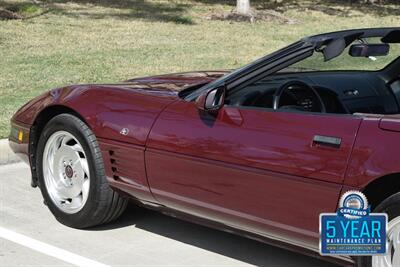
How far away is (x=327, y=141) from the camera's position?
327 centimetres

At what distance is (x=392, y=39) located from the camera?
404 centimetres

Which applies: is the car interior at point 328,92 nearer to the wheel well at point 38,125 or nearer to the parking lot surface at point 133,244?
the parking lot surface at point 133,244

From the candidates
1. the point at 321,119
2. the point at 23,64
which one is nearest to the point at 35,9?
the point at 23,64

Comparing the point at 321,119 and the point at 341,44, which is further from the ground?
the point at 341,44

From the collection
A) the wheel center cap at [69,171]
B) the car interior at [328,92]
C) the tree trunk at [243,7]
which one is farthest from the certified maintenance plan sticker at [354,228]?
the tree trunk at [243,7]

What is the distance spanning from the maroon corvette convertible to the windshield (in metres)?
0.02

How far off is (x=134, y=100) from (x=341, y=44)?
1352 mm

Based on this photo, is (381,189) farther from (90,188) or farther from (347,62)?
(90,188)

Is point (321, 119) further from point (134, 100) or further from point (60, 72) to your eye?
point (60, 72)

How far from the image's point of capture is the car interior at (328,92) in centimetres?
389

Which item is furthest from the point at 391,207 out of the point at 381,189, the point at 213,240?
the point at 213,240

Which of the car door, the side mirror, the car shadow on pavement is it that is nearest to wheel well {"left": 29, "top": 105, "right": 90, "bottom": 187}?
the car shadow on pavement

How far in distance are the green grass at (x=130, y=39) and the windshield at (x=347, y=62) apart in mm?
3573

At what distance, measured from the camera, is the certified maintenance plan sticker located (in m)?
3.14
